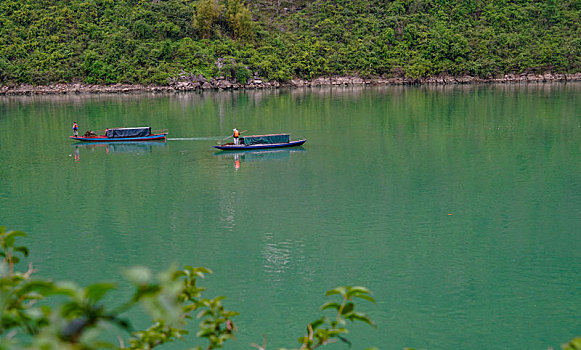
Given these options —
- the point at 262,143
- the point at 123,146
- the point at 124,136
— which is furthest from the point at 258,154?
the point at 124,136

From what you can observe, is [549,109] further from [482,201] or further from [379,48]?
[379,48]

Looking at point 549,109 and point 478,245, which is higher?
point 549,109

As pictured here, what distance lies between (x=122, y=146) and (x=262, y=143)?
963cm

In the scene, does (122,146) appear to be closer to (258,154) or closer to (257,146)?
(257,146)

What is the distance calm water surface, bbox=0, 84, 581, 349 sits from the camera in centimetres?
1291

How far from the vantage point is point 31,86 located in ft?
291

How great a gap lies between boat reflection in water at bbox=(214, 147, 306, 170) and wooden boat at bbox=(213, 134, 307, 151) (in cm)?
27

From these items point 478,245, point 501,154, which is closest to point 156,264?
point 478,245

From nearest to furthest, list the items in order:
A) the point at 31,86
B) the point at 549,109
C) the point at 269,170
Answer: the point at 269,170 → the point at 549,109 → the point at 31,86

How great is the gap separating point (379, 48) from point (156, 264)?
8783 cm

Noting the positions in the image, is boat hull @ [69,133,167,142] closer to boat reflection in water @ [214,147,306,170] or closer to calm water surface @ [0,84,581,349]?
calm water surface @ [0,84,581,349]

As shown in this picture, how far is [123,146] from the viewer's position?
1507 inches

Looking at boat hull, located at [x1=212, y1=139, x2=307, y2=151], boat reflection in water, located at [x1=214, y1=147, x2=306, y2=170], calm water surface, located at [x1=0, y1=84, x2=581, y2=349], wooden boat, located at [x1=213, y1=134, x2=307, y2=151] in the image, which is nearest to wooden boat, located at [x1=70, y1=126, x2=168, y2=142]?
calm water surface, located at [x1=0, y1=84, x2=581, y2=349]

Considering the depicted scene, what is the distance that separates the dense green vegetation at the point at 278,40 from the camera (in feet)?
301
